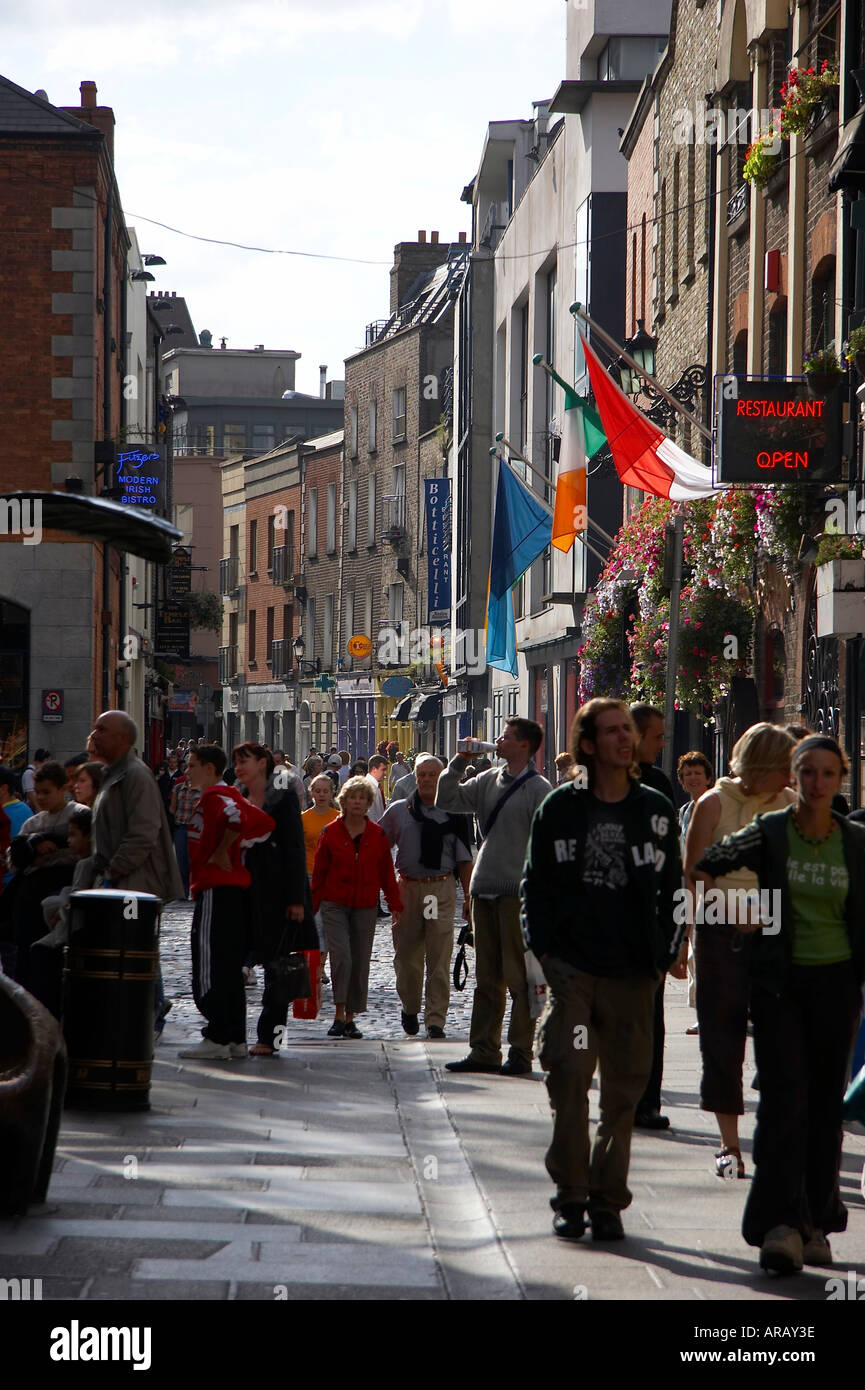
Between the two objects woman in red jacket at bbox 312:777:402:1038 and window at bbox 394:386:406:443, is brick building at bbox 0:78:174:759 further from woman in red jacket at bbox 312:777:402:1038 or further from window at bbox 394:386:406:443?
window at bbox 394:386:406:443

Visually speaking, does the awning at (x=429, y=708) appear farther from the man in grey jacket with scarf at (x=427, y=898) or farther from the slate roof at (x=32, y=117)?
the man in grey jacket with scarf at (x=427, y=898)

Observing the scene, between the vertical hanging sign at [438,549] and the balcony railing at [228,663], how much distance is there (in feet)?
77.7

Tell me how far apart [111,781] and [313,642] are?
180ft

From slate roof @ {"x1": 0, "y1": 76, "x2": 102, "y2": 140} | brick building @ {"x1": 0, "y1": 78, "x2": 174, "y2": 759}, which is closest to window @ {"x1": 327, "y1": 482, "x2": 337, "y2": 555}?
brick building @ {"x1": 0, "y1": 78, "x2": 174, "y2": 759}

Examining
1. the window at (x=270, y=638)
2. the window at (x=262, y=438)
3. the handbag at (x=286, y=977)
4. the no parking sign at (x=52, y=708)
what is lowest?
the handbag at (x=286, y=977)

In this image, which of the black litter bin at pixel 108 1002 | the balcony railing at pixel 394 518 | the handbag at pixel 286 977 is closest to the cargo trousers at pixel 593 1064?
the black litter bin at pixel 108 1002

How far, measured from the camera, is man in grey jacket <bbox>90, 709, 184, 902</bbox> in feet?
34.0

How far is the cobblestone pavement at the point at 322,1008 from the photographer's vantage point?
13.0 meters

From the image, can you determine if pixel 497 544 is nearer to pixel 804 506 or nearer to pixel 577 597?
pixel 577 597

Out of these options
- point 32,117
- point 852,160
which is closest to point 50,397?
point 32,117

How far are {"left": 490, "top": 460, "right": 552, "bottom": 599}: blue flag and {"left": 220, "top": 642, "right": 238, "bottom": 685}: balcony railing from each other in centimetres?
4696

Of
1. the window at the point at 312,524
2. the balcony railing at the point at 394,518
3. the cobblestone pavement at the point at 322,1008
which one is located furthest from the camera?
the window at the point at 312,524
